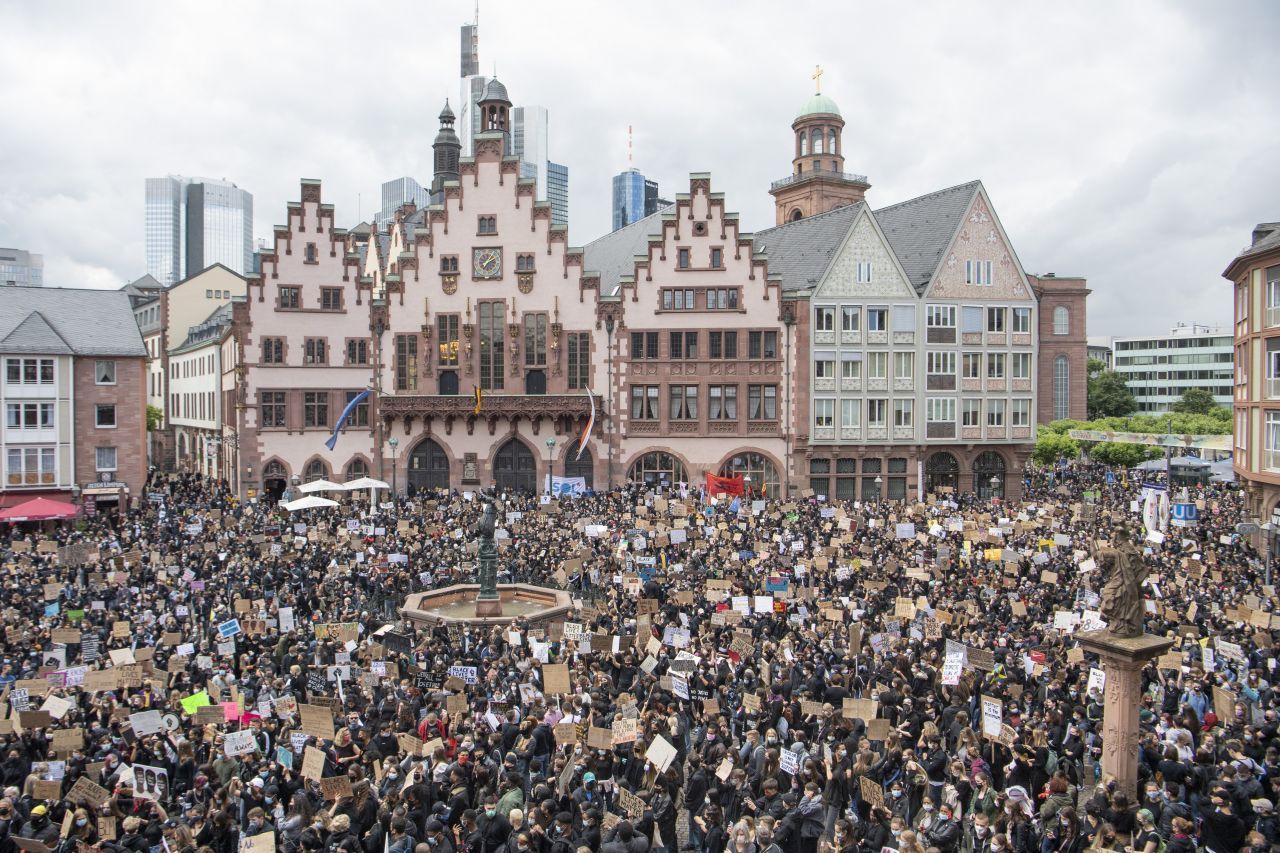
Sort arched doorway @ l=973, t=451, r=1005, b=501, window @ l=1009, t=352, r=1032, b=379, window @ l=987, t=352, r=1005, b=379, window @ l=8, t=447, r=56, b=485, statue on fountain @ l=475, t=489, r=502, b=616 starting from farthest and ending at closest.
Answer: arched doorway @ l=973, t=451, r=1005, b=501 → window @ l=1009, t=352, r=1032, b=379 → window @ l=987, t=352, r=1005, b=379 → window @ l=8, t=447, r=56, b=485 → statue on fountain @ l=475, t=489, r=502, b=616

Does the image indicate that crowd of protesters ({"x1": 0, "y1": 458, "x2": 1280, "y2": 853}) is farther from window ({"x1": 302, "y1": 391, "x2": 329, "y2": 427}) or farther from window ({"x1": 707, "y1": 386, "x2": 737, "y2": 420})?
window ({"x1": 707, "y1": 386, "x2": 737, "y2": 420})

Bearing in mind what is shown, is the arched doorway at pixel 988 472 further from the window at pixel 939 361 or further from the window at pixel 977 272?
the window at pixel 977 272

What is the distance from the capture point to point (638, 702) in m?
19.2

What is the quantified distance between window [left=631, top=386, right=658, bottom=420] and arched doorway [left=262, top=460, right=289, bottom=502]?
18.6 m

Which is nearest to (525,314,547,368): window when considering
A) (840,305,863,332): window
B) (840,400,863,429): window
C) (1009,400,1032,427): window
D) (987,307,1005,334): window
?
(840,305,863,332): window

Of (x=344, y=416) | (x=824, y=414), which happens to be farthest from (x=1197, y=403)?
(x=344, y=416)

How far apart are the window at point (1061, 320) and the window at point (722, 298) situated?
43.4m

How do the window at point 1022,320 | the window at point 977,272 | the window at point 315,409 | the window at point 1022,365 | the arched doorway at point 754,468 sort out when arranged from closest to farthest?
1. the window at point 315,409
2. the arched doorway at point 754,468
3. the window at point 977,272
4. the window at point 1022,320
5. the window at point 1022,365

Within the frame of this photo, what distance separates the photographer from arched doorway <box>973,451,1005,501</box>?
54.3m

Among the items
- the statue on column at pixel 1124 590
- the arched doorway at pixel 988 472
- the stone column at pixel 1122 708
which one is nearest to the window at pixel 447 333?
the arched doorway at pixel 988 472

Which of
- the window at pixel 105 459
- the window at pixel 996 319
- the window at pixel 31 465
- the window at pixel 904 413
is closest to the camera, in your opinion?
the window at pixel 31 465

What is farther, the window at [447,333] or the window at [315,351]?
the window at [447,333]

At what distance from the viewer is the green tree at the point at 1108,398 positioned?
116m

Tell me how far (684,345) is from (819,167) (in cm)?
3713
